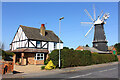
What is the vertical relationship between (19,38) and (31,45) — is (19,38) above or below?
above

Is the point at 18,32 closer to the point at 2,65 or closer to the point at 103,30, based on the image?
the point at 2,65

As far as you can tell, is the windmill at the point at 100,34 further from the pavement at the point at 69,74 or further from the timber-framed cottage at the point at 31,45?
the pavement at the point at 69,74

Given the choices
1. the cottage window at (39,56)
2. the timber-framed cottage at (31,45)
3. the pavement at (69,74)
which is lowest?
the pavement at (69,74)

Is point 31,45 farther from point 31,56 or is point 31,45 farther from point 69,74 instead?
point 69,74

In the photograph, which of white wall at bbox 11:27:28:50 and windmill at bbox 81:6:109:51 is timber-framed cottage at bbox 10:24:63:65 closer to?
white wall at bbox 11:27:28:50

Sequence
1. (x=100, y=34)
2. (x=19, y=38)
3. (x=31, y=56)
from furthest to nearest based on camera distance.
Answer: (x=100, y=34) → (x=19, y=38) → (x=31, y=56)

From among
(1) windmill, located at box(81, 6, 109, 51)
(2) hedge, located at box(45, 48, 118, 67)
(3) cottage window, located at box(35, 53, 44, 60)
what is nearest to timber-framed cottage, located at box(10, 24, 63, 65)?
(3) cottage window, located at box(35, 53, 44, 60)

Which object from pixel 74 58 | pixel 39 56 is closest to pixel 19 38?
pixel 39 56

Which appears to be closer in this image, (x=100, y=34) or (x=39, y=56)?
(x=39, y=56)

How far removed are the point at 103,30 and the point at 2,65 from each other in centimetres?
4130

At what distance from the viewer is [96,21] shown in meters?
48.1

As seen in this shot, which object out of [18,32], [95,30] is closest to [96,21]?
[95,30]

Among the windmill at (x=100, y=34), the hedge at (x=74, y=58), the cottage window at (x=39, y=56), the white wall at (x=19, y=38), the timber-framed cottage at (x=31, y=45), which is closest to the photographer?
the hedge at (x=74, y=58)

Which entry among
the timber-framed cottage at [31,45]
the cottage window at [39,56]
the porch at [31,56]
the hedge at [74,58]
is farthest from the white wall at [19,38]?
the hedge at [74,58]
